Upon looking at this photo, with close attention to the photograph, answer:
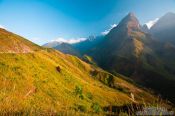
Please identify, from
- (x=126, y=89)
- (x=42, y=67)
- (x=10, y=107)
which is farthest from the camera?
(x=126, y=89)

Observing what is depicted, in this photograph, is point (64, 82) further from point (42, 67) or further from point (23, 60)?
point (23, 60)

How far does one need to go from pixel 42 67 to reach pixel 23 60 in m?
9.85

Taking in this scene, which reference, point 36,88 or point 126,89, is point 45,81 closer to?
point 36,88

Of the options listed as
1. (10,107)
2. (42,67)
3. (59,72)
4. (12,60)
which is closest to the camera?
(10,107)

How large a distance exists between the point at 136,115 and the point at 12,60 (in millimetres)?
75212

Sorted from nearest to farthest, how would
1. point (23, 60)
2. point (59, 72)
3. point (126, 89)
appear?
point (23, 60)
point (59, 72)
point (126, 89)

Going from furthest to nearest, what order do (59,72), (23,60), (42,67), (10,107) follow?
(59,72), (42,67), (23,60), (10,107)

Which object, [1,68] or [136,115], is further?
[1,68]

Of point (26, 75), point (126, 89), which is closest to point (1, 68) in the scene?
point (26, 75)

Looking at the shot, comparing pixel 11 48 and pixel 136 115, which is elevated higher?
Answer: pixel 11 48

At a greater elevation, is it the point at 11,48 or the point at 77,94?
the point at 11,48

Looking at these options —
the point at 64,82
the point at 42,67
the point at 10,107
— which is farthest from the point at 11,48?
the point at 10,107

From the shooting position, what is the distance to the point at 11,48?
4085 inches

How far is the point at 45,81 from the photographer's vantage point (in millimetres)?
80438
